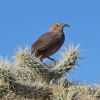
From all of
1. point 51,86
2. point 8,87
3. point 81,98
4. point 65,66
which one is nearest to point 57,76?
point 65,66

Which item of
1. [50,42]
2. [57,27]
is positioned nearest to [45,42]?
[50,42]

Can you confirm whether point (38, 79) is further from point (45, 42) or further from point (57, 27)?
point (57, 27)

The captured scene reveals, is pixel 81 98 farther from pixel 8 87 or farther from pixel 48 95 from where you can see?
pixel 8 87

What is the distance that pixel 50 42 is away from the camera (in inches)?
396

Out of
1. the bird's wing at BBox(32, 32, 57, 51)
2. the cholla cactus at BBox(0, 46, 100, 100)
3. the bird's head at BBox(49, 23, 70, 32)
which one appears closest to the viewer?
the cholla cactus at BBox(0, 46, 100, 100)

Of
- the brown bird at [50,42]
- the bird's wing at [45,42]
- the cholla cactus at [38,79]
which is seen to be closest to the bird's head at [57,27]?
the brown bird at [50,42]

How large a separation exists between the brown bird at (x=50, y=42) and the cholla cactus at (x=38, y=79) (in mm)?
1155

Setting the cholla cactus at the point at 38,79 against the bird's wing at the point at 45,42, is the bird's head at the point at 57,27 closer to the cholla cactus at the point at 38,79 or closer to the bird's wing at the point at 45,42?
the bird's wing at the point at 45,42

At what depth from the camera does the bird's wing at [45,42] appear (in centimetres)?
954

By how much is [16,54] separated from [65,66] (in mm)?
1000

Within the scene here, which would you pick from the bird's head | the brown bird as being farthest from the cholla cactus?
the bird's head

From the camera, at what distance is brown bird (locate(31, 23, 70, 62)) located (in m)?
9.58

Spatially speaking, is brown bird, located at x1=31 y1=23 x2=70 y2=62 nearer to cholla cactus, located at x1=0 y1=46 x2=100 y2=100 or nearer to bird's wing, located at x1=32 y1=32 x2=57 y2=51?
bird's wing, located at x1=32 y1=32 x2=57 y2=51

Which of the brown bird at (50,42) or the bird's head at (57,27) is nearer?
the brown bird at (50,42)
